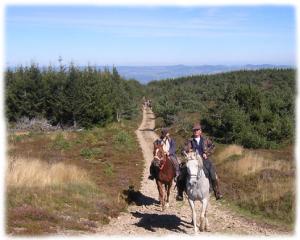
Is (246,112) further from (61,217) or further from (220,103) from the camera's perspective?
(61,217)

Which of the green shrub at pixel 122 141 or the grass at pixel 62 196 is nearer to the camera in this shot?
the grass at pixel 62 196

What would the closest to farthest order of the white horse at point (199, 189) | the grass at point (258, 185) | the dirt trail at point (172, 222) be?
the white horse at point (199, 189) < the dirt trail at point (172, 222) < the grass at point (258, 185)

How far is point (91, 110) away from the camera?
52406mm

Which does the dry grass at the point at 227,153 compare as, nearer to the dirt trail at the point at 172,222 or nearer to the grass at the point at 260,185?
the grass at the point at 260,185

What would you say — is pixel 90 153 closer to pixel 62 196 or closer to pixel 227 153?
pixel 227 153

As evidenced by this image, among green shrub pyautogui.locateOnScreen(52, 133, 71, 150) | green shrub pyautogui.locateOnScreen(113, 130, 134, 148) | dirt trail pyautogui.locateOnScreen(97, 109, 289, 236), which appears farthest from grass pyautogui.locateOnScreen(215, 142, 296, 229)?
green shrub pyautogui.locateOnScreen(52, 133, 71, 150)

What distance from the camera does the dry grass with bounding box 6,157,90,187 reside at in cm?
1479

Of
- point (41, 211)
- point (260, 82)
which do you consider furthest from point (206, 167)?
point (260, 82)

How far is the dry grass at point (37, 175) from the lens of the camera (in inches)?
582

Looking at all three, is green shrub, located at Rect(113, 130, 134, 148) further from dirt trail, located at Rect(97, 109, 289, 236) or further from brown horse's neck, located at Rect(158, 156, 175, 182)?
brown horse's neck, located at Rect(158, 156, 175, 182)

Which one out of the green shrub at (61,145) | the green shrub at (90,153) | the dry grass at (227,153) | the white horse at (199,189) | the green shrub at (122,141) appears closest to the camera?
the white horse at (199,189)

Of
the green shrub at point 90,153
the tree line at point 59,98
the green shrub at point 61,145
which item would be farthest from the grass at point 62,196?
the tree line at point 59,98

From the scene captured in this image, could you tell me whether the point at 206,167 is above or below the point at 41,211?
above

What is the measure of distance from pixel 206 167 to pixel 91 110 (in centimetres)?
4088
